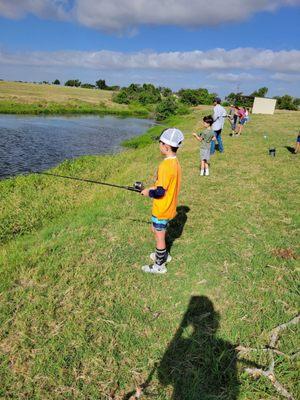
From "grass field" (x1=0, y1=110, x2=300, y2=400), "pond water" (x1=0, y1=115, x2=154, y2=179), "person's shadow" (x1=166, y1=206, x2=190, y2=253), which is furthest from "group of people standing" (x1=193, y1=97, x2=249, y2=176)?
"pond water" (x1=0, y1=115, x2=154, y2=179)

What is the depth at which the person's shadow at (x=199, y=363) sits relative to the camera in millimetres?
3656

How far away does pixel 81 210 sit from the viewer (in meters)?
9.88

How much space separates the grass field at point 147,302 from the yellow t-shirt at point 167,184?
1261 mm

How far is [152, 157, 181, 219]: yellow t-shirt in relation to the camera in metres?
5.08

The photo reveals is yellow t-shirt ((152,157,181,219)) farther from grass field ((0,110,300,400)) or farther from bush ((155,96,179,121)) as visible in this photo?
bush ((155,96,179,121))

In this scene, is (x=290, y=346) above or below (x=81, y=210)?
above

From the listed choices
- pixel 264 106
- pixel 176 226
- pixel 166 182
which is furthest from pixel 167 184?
pixel 264 106

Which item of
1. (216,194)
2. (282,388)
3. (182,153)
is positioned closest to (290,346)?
(282,388)

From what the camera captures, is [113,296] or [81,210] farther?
[81,210]

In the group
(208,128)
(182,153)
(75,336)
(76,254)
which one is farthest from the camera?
(182,153)

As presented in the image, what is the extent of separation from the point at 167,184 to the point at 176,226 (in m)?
2.79

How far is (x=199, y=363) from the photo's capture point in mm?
4012

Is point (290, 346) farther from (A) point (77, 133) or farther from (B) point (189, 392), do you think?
(A) point (77, 133)

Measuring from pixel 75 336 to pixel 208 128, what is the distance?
9246 millimetres
